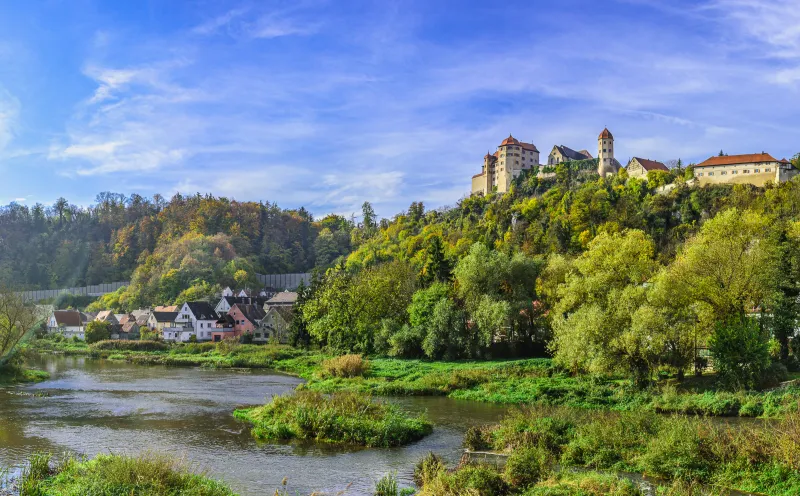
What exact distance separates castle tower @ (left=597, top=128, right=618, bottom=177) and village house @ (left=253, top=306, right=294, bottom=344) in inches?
2667

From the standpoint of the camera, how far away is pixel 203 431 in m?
24.6

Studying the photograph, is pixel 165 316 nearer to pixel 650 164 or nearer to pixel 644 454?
pixel 644 454

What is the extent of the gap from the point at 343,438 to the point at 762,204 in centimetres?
7361

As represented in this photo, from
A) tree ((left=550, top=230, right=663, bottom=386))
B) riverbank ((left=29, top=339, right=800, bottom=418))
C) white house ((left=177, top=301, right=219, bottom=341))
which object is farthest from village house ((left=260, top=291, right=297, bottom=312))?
tree ((left=550, top=230, right=663, bottom=386))

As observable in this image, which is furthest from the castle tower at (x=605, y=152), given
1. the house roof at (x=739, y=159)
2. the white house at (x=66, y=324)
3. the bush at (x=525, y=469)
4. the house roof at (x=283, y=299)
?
the bush at (x=525, y=469)

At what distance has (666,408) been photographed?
90.9ft

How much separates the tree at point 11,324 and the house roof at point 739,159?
9387 centimetres

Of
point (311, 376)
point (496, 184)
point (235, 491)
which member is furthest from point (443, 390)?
point (496, 184)

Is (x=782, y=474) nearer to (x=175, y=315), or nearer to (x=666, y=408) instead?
(x=666, y=408)

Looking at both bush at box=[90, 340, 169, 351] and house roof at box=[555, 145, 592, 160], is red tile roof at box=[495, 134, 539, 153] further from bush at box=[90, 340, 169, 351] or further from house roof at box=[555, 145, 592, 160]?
bush at box=[90, 340, 169, 351]

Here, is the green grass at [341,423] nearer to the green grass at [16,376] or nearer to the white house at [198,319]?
the green grass at [16,376]

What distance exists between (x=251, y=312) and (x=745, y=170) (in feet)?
256

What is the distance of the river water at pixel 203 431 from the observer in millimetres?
18422

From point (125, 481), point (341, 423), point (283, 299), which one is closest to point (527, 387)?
point (341, 423)
